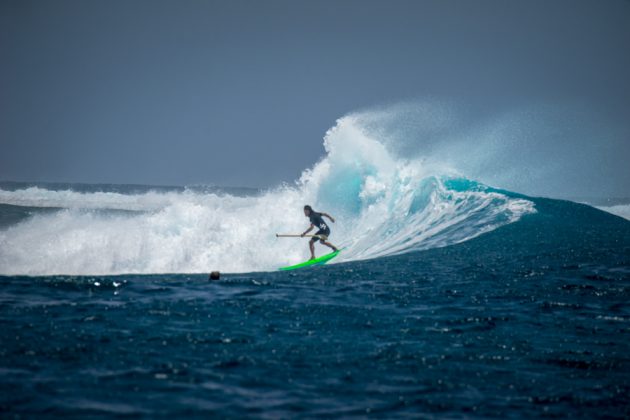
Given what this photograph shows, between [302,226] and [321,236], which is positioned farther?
[302,226]

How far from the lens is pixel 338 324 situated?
7.36 meters

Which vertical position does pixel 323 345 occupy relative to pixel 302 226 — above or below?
below

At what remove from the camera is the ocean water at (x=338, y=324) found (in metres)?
4.86

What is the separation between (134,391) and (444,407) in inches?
118

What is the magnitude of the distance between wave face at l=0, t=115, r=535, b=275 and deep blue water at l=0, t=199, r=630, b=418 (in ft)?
15.5

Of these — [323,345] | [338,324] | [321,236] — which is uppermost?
[321,236]

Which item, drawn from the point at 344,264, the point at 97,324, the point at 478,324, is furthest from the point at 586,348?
the point at 344,264

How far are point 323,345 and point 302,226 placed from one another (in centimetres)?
1239

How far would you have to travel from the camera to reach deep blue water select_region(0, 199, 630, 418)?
15.7ft

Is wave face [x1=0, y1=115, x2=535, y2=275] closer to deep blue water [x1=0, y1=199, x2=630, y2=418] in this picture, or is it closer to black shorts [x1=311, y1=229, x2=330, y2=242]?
black shorts [x1=311, y1=229, x2=330, y2=242]

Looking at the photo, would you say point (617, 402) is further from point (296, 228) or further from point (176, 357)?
point (296, 228)

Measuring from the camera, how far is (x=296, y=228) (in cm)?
1862

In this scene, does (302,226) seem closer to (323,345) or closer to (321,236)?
(321,236)

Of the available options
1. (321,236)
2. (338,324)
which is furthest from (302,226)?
(338,324)
